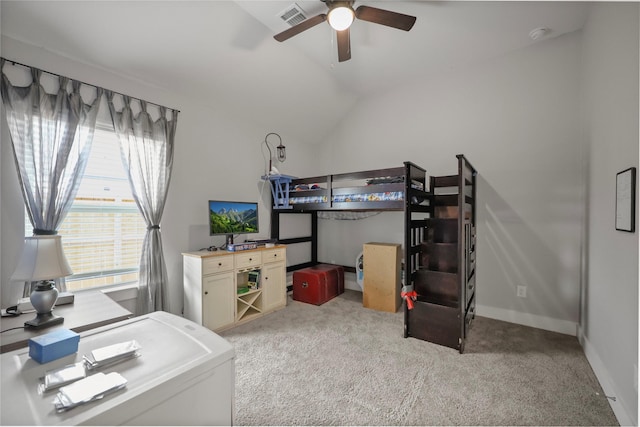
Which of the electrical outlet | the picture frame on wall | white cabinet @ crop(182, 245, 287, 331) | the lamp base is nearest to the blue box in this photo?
the lamp base

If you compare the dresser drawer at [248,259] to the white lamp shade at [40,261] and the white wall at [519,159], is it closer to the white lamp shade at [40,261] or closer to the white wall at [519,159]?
the white lamp shade at [40,261]

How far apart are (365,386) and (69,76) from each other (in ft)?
10.7

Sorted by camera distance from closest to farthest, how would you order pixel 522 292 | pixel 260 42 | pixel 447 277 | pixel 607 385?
pixel 607 385
pixel 447 277
pixel 260 42
pixel 522 292

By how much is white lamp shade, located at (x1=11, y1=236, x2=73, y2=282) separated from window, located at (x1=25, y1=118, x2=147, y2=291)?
90cm

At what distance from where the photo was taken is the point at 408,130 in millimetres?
3682

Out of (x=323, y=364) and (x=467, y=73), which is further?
(x=467, y=73)

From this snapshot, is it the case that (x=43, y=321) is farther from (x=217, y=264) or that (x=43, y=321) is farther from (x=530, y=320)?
(x=530, y=320)

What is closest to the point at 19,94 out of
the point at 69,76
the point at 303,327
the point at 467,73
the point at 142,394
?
the point at 69,76

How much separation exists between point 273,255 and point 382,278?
1369 millimetres

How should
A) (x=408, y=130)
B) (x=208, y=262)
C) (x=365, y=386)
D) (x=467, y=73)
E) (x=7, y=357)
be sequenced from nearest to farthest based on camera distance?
1. (x=7, y=357)
2. (x=365, y=386)
3. (x=208, y=262)
4. (x=467, y=73)
5. (x=408, y=130)

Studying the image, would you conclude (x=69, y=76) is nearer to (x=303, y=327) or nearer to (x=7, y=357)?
(x=7, y=357)

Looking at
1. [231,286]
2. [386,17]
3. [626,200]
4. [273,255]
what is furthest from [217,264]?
[626,200]

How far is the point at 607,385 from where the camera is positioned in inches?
70.2

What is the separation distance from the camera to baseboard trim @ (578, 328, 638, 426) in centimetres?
149
